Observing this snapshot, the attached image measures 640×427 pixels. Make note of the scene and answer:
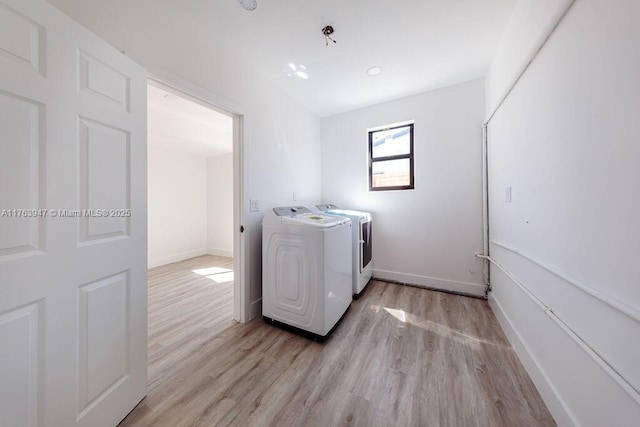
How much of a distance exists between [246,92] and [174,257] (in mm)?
3712

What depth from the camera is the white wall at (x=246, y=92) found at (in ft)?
4.19

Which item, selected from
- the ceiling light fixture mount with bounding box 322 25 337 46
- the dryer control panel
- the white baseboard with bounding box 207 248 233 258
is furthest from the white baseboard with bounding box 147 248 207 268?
the ceiling light fixture mount with bounding box 322 25 337 46

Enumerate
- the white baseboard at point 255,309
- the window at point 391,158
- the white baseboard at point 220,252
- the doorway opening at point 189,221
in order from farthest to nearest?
the white baseboard at point 220,252
the window at point 391,158
the white baseboard at point 255,309
the doorway opening at point 189,221

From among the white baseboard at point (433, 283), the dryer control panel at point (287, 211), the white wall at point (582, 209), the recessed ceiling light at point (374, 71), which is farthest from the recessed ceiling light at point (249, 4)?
the white baseboard at point (433, 283)

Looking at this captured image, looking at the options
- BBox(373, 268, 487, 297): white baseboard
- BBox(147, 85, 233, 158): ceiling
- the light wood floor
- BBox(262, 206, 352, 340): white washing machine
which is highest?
BBox(147, 85, 233, 158): ceiling

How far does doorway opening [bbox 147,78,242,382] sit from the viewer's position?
1957mm

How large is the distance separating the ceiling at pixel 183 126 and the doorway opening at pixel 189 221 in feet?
0.04

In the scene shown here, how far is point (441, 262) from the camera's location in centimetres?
269

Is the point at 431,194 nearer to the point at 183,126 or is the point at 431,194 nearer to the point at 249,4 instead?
the point at 249,4

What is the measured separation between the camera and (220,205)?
4.82m

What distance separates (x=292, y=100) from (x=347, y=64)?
0.90m

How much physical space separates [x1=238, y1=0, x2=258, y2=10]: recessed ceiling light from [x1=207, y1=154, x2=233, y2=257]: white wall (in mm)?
3450

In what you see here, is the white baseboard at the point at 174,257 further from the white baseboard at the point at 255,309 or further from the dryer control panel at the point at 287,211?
the dryer control panel at the point at 287,211

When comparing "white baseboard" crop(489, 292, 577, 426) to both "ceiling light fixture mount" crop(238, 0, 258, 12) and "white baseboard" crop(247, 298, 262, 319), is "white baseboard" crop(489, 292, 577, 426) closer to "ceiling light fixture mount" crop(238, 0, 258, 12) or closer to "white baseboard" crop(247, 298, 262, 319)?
"white baseboard" crop(247, 298, 262, 319)
